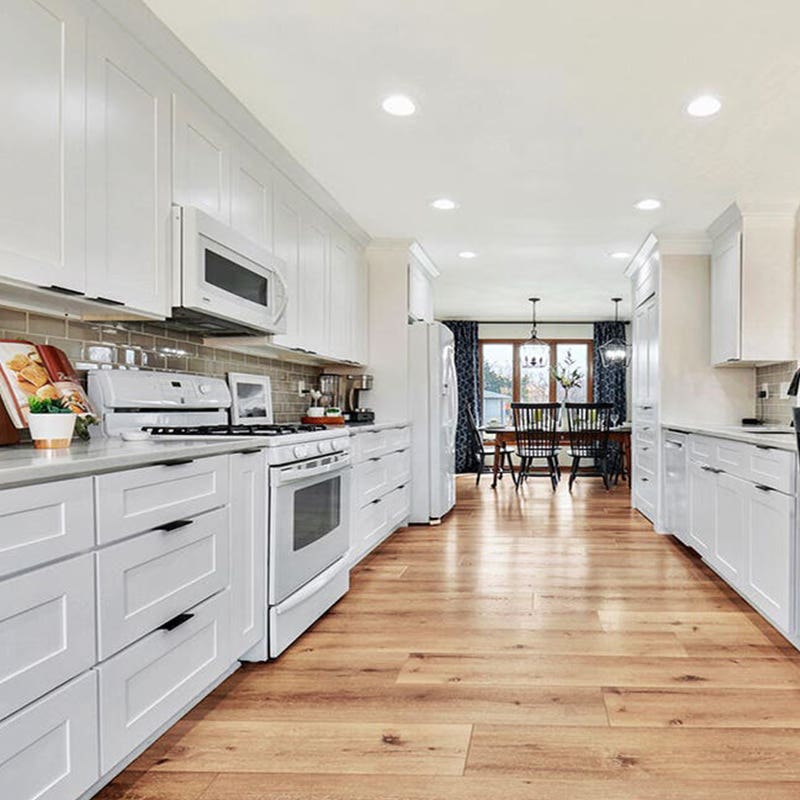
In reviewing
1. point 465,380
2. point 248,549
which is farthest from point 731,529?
point 465,380

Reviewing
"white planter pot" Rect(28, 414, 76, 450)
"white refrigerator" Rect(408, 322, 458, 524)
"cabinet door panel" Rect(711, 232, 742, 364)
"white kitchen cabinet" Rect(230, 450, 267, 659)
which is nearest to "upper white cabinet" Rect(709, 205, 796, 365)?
"cabinet door panel" Rect(711, 232, 742, 364)

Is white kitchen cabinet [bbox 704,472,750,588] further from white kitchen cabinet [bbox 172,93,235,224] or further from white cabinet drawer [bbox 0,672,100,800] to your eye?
white cabinet drawer [bbox 0,672,100,800]

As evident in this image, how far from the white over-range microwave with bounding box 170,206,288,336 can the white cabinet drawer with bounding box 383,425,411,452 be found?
144 centimetres

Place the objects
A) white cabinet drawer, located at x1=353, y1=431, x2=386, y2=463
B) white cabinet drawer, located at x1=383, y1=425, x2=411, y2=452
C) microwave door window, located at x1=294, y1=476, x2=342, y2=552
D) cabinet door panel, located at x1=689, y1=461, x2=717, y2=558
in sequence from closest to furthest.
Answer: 1. microwave door window, located at x1=294, y1=476, x2=342, y2=552
2. cabinet door panel, located at x1=689, y1=461, x2=717, y2=558
3. white cabinet drawer, located at x1=353, y1=431, x2=386, y2=463
4. white cabinet drawer, located at x1=383, y1=425, x2=411, y2=452

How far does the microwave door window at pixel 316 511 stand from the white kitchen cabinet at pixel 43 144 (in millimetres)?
1177

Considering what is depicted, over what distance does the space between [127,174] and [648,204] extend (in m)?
3.27

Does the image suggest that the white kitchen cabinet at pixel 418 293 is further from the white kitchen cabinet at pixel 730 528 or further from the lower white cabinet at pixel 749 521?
the white kitchen cabinet at pixel 730 528

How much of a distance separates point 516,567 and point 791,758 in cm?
222

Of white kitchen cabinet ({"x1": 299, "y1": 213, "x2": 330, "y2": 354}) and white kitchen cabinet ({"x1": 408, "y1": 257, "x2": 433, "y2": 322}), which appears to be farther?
white kitchen cabinet ({"x1": 408, "y1": 257, "x2": 433, "y2": 322})

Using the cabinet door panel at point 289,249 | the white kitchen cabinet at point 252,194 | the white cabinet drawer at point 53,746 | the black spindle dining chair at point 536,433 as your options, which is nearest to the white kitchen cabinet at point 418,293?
the cabinet door panel at point 289,249

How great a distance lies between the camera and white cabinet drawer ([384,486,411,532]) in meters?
4.65

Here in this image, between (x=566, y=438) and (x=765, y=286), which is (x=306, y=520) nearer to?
(x=765, y=286)

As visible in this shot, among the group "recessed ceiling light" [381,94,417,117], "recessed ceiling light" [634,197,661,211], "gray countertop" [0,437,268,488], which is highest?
"recessed ceiling light" [381,94,417,117]

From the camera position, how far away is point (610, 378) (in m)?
9.89
